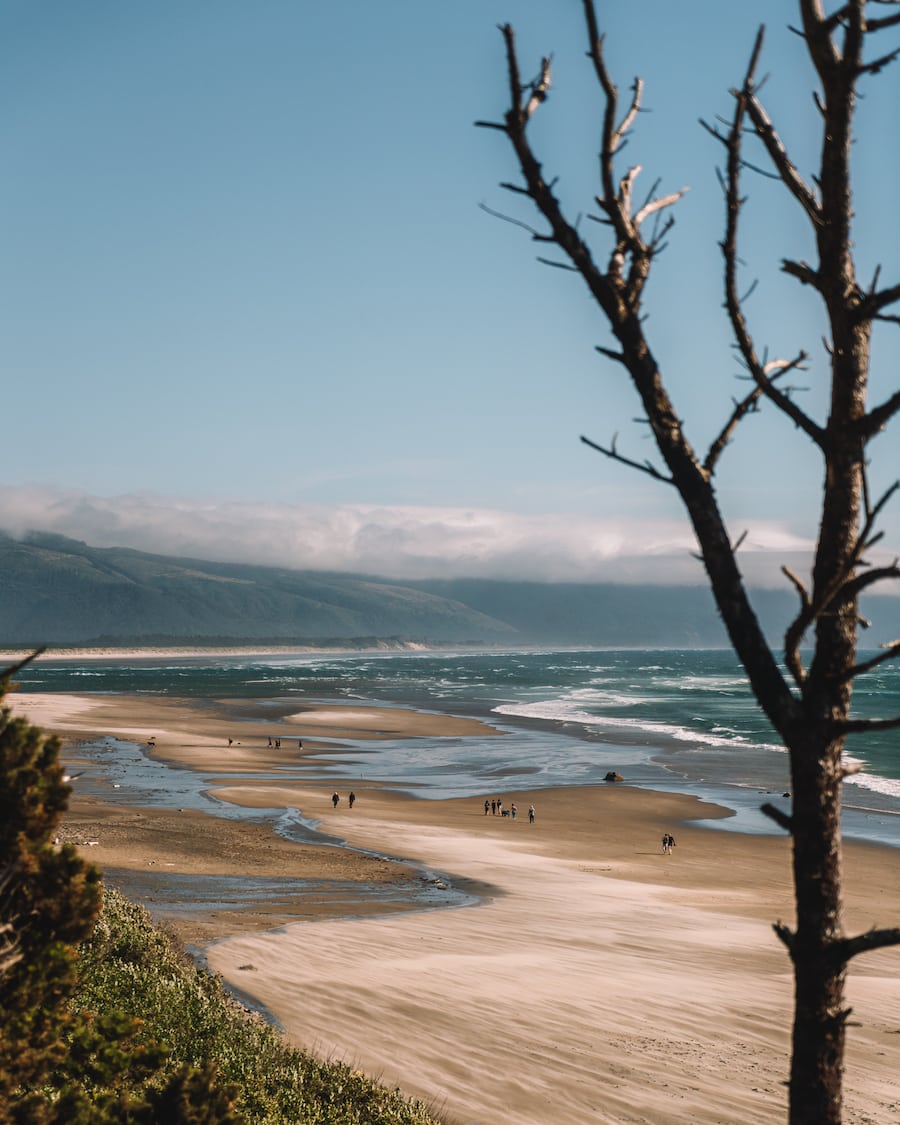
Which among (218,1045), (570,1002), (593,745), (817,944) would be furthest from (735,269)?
(593,745)

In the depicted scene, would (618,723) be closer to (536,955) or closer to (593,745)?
(593,745)

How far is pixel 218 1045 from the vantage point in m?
10.9

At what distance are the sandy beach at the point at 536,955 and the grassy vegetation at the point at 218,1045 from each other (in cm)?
150

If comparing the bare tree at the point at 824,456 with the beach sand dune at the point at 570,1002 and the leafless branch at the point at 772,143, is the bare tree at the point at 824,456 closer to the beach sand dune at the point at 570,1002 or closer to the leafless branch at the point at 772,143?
the leafless branch at the point at 772,143

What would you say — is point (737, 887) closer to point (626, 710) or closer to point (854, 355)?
point (854, 355)

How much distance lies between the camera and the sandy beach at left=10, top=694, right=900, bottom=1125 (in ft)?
42.3

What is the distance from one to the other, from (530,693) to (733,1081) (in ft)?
381

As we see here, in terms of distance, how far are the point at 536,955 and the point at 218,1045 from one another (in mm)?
9175

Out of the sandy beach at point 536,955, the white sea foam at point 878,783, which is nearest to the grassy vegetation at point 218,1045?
the sandy beach at point 536,955

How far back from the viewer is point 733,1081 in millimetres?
13031

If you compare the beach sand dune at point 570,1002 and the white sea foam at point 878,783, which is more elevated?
the beach sand dune at point 570,1002

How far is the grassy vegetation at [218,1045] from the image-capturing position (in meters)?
9.72

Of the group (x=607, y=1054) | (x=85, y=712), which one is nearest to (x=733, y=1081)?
(x=607, y=1054)

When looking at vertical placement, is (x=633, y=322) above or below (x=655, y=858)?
above
